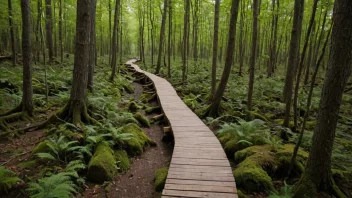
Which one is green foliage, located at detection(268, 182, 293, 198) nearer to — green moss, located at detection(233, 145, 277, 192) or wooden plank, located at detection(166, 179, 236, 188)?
green moss, located at detection(233, 145, 277, 192)

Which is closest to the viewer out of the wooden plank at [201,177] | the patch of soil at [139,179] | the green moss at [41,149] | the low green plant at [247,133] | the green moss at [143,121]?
the wooden plank at [201,177]

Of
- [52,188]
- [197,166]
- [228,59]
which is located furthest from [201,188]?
[228,59]

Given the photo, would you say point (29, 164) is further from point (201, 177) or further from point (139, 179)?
point (201, 177)

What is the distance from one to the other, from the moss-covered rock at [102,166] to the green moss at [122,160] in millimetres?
230

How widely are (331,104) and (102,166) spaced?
5010 mm

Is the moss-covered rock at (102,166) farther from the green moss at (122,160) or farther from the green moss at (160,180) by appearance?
the green moss at (160,180)

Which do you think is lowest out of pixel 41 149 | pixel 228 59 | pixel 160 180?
pixel 160 180

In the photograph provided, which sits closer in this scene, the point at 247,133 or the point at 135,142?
the point at 247,133

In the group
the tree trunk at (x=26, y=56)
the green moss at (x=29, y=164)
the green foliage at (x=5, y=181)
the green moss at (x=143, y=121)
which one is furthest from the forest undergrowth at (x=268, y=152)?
the tree trunk at (x=26, y=56)

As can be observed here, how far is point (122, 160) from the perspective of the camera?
20.4 ft

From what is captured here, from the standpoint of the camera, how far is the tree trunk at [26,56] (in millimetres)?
7488

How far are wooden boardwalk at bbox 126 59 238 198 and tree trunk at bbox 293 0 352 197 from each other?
145 cm

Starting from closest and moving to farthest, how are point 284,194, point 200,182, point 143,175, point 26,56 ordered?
point 284,194
point 200,182
point 143,175
point 26,56

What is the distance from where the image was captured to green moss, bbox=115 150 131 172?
238 inches
